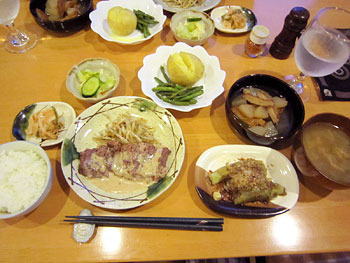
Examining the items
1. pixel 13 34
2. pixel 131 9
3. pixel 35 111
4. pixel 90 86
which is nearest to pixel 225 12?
pixel 131 9

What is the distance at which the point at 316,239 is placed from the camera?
1.48 metres

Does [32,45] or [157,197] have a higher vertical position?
[32,45]

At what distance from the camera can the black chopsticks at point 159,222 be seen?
145 centimetres

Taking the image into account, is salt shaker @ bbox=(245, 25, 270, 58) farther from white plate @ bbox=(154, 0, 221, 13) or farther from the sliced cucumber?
the sliced cucumber

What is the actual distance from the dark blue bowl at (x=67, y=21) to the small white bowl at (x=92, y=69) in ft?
1.93

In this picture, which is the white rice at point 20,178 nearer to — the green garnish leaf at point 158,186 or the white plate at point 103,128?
the white plate at point 103,128

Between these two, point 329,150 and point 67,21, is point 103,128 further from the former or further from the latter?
point 329,150

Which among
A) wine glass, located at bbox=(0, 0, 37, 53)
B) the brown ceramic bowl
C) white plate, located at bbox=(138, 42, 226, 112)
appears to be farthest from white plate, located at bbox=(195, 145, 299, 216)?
wine glass, located at bbox=(0, 0, 37, 53)

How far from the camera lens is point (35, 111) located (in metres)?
1.84

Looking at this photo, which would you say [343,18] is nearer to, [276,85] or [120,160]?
[276,85]

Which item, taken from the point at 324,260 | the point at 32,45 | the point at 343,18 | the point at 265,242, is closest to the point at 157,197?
the point at 265,242

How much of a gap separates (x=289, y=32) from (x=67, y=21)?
2.13 meters

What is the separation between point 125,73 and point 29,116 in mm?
892

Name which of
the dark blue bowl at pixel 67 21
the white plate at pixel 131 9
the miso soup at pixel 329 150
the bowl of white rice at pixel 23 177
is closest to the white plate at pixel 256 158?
the miso soup at pixel 329 150
